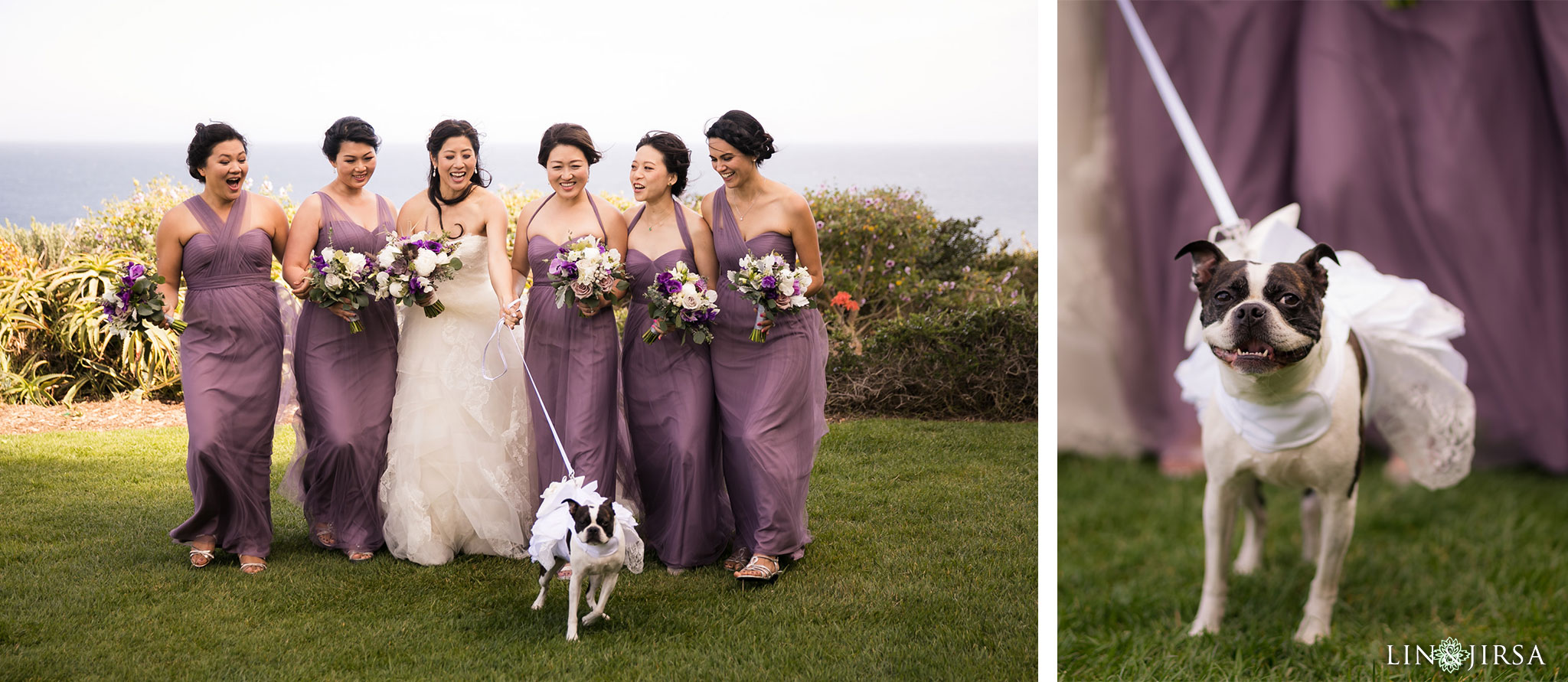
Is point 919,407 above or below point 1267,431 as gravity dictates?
below

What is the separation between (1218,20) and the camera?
525 centimetres

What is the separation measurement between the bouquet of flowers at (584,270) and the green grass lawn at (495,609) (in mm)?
1294

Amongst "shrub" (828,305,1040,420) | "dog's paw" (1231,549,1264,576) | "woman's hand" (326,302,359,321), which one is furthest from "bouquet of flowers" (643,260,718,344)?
"shrub" (828,305,1040,420)

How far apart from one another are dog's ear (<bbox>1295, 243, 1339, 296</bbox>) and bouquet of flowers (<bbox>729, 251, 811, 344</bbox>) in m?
1.97

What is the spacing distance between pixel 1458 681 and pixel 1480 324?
8.60 feet

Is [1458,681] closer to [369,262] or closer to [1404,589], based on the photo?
[1404,589]

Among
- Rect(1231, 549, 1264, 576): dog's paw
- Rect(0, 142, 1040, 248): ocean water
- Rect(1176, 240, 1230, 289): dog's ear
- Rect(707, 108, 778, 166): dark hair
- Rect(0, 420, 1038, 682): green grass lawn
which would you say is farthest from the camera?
Rect(0, 142, 1040, 248): ocean water

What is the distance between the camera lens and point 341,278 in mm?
4406

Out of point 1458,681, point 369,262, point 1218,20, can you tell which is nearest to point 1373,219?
point 1218,20

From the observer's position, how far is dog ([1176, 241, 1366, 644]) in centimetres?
304

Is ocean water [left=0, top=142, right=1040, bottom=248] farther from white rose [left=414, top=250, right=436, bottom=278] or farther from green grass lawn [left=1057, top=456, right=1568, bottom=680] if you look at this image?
white rose [left=414, top=250, right=436, bottom=278]

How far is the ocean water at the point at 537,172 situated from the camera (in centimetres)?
998

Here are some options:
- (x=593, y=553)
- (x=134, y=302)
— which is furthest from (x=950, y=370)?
(x=134, y=302)

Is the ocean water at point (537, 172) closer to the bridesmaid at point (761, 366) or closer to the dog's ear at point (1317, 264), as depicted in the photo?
the bridesmaid at point (761, 366)
